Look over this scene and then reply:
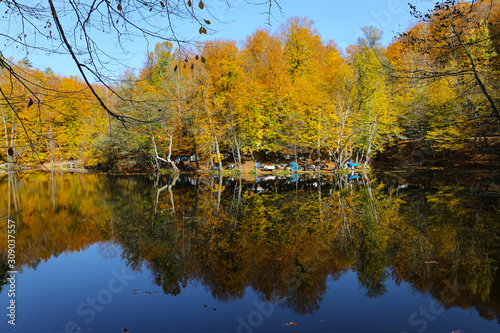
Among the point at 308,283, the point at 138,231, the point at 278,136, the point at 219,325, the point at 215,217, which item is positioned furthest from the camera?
the point at 278,136

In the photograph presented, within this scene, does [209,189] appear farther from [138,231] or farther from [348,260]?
[348,260]

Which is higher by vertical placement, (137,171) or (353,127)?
(353,127)

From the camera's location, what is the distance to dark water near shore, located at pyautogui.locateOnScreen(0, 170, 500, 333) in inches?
186

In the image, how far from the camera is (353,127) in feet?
84.6

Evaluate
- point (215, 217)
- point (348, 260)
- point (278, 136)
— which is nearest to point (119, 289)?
point (348, 260)

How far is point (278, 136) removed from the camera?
98.6 feet

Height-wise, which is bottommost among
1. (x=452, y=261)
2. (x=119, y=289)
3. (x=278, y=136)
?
(x=119, y=289)

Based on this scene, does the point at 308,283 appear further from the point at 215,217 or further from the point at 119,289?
the point at 215,217

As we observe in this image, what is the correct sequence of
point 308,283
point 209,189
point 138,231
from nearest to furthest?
1. point 308,283
2. point 138,231
3. point 209,189

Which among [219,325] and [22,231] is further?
[22,231]

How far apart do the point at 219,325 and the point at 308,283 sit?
5.96 ft

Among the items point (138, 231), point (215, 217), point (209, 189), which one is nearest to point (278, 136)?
point (209, 189)

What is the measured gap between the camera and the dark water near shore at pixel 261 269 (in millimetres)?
4727

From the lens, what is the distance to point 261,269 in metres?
6.32
